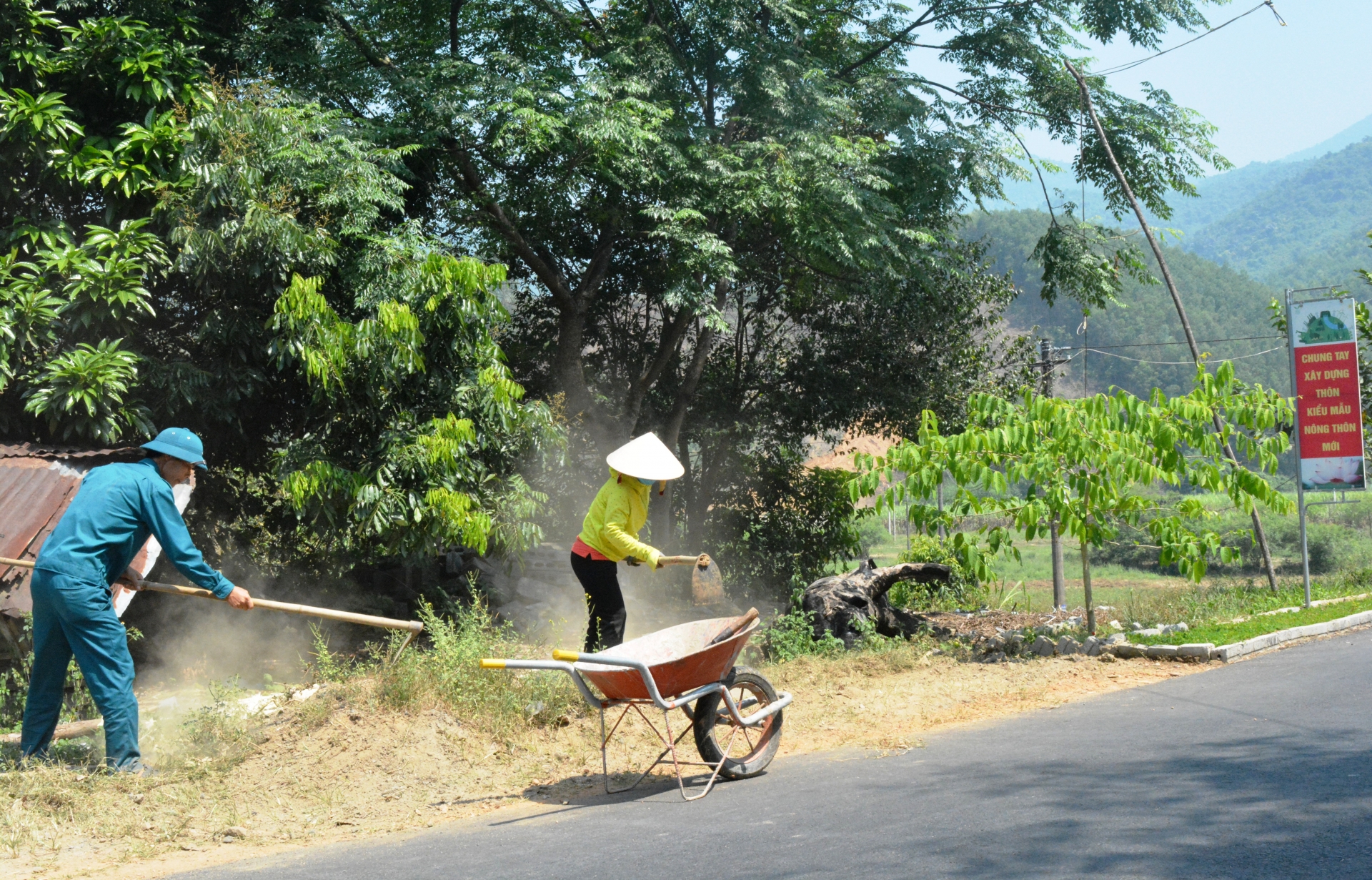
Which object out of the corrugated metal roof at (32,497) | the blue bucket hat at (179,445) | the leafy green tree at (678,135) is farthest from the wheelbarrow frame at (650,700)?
the leafy green tree at (678,135)

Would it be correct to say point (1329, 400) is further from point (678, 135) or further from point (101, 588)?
point (101, 588)

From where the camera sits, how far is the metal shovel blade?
1554 centimetres

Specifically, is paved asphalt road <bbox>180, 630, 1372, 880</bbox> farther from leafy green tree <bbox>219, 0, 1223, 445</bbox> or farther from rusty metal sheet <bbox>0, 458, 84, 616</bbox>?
leafy green tree <bbox>219, 0, 1223, 445</bbox>

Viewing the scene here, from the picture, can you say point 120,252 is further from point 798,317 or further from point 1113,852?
point 798,317

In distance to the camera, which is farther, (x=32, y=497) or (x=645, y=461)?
(x=32, y=497)

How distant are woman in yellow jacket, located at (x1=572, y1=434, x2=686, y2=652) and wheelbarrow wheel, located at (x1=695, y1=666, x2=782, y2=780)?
104cm

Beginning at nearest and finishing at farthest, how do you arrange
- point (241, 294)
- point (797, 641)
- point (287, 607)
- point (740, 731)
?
point (287, 607) → point (740, 731) → point (241, 294) → point (797, 641)

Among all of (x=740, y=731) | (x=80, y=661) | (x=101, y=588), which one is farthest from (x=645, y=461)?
(x=80, y=661)

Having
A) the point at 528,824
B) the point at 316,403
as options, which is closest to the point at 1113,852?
the point at 528,824

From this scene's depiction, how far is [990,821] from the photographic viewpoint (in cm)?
477

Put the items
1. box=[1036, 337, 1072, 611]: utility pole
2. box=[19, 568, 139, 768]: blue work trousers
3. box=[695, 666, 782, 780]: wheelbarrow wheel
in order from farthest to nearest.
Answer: box=[1036, 337, 1072, 611]: utility pole < box=[695, 666, 782, 780]: wheelbarrow wheel < box=[19, 568, 139, 768]: blue work trousers

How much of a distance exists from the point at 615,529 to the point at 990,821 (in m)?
3.18

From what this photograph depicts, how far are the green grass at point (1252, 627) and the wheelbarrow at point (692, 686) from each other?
215 inches

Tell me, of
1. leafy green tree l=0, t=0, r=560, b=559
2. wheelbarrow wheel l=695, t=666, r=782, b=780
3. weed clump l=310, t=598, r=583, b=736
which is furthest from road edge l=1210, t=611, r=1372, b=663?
leafy green tree l=0, t=0, r=560, b=559
